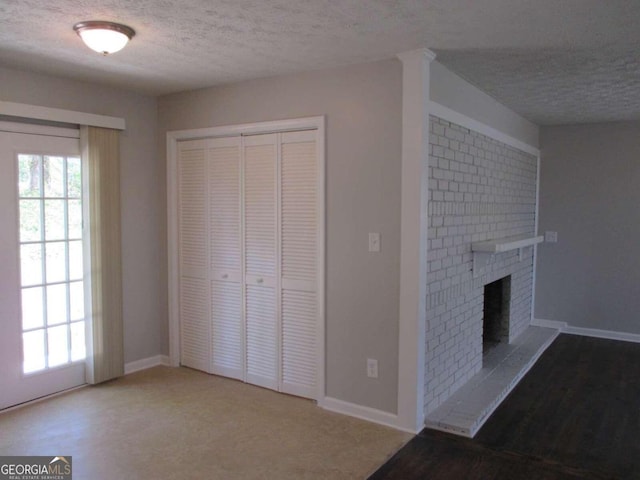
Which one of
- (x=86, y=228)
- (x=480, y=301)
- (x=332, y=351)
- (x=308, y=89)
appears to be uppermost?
(x=308, y=89)

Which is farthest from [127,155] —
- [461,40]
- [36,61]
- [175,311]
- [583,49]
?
[583,49]

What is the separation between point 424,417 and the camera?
3.16m

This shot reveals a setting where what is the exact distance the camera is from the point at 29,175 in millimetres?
3486

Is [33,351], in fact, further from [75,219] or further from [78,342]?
[75,219]

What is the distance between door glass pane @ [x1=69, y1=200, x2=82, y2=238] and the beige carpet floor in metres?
1.18

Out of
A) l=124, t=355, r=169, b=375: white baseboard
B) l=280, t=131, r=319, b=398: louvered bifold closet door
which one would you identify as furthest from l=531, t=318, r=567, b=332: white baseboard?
l=124, t=355, r=169, b=375: white baseboard

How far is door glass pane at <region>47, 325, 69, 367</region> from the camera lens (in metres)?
3.67

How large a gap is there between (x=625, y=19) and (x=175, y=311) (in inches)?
146

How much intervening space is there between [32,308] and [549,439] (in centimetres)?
352

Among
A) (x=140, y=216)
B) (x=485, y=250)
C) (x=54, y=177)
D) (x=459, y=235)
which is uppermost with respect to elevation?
(x=54, y=177)

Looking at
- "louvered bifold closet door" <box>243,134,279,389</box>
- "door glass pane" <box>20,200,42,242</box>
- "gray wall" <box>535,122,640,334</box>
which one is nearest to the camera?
"door glass pane" <box>20,200,42,242</box>

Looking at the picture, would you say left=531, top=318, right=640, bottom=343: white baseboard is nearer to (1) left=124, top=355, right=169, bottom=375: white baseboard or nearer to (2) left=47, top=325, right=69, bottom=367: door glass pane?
(1) left=124, top=355, right=169, bottom=375: white baseboard

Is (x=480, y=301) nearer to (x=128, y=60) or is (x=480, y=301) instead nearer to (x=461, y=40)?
(x=461, y=40)

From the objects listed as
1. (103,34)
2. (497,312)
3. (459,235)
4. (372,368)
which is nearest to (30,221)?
(103,34)
